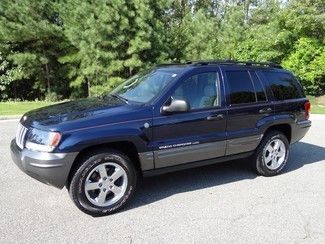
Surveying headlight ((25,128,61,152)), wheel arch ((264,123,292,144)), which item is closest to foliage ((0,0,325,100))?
wheel arch ((264,123,292,144))

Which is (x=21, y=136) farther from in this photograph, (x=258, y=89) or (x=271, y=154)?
(x=271, y=154)

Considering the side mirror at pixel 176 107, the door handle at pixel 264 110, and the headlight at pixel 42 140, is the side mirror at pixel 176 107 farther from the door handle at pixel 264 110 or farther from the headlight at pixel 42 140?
the door handle at pixel 264 110

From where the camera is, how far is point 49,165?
14.4 feet

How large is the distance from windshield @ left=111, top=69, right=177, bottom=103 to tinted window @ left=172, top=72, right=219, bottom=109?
206mm

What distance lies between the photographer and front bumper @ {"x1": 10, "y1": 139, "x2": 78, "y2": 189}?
440cm

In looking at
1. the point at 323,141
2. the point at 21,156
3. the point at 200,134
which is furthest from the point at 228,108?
the point at 323,141

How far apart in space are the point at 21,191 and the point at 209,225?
8.33 ft

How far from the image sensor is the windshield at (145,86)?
17.3 ft

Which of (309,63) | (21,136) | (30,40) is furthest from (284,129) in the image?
(30,40)

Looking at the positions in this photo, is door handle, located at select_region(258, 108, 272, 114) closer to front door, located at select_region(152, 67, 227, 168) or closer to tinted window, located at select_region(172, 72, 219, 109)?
front door, located at select_region(152, 67, 227, 168)

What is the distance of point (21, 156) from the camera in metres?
4.62

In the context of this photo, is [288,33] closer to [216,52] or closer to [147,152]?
[216,52]

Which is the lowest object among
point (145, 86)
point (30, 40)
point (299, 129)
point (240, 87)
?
point (299, 129)

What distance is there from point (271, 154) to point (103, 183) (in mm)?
2900
